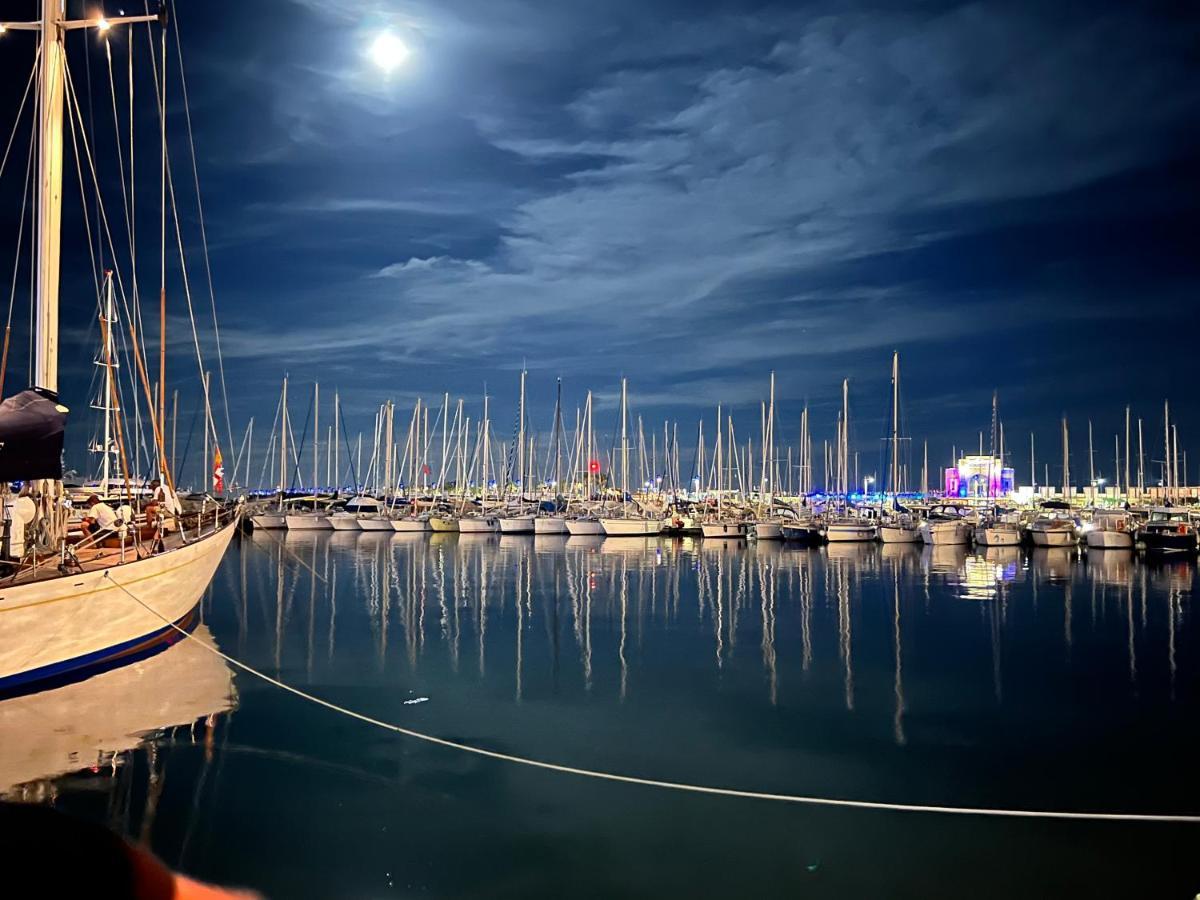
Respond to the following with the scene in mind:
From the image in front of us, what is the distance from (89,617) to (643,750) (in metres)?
10.4

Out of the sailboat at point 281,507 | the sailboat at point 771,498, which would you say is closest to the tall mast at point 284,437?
the sailboat at point 281,507

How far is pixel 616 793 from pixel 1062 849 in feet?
17.1

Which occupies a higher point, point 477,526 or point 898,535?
point 477,526

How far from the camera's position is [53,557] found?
1598 cm

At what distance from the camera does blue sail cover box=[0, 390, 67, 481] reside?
14547 millimetres

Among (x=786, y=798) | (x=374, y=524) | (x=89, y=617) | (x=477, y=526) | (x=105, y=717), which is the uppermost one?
(x=374, y=524)

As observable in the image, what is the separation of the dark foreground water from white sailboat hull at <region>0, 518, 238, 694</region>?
2.06 feet

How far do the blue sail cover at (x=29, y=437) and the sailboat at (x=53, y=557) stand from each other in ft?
0.06

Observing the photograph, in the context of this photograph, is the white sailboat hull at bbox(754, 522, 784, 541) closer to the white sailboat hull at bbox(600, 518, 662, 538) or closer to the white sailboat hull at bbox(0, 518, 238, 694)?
the white sailboat hull at bbox(600, 518, 662, 538)

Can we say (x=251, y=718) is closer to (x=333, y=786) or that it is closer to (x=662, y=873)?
(x=333, y=786)

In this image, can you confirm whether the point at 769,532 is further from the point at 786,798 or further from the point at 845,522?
the point at 786,798

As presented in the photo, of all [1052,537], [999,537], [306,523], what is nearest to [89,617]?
[999,537]

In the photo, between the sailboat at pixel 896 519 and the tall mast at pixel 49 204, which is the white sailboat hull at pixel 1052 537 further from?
the tall mast at pixel 49 204

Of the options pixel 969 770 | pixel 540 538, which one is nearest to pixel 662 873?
pixel 969 770
